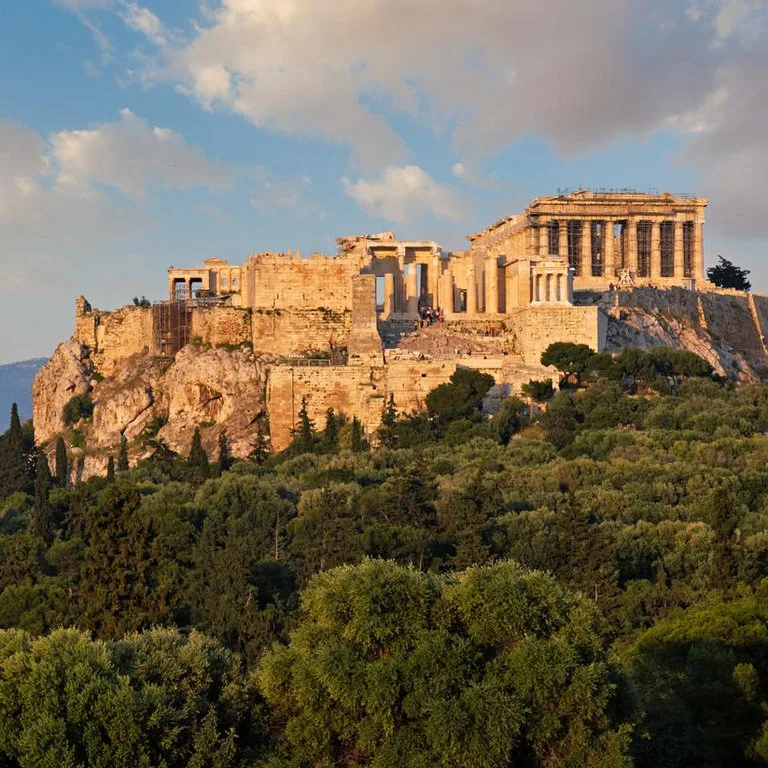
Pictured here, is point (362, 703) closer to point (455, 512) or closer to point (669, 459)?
point (455, 512)

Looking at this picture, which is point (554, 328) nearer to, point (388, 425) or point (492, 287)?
point (492, 287)

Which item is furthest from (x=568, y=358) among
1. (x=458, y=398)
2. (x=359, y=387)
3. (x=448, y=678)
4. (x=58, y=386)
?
(x=448, y=678)

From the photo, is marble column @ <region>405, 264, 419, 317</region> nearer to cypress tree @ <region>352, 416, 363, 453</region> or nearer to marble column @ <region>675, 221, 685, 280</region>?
cypress tree @ <region>352, 416, 363, 453</region>

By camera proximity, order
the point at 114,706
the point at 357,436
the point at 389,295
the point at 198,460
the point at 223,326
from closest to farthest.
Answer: the point at 114,706 < the point at 357,436 < the point at 198,460 < the point at 223,326 < the point at 389,295

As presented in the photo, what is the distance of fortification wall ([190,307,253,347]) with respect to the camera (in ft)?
198

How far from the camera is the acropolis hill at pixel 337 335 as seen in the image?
57062mm

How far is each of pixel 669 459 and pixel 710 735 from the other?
80.0ft

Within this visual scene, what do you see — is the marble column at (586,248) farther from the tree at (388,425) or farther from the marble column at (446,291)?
the tree at (388,425)

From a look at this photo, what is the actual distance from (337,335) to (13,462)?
12.0m

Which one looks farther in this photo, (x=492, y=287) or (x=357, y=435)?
(x=492, y=287)

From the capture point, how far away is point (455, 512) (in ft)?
140

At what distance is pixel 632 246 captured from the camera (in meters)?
72.6

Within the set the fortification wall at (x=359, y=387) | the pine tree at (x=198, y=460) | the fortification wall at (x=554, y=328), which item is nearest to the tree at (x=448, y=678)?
the pine tree at (x=198, y=460)

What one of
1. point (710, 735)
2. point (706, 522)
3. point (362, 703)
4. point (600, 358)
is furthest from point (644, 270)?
point (362, 703)
